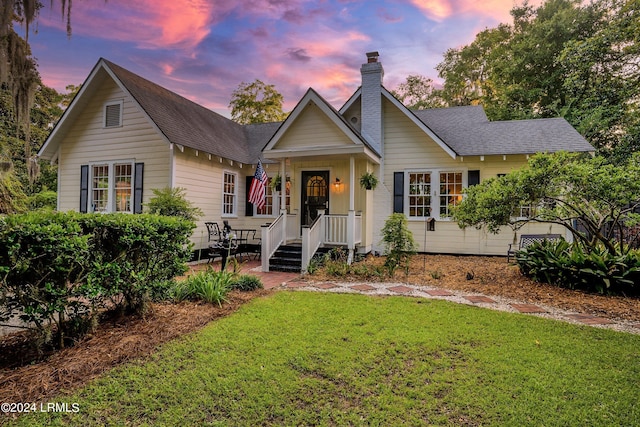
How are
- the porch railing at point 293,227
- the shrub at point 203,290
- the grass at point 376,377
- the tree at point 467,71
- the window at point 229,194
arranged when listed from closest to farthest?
1. the grass at point 376,377
2. the shrub at point 203,290
3. the porch railing at point 293,227
4. the window at point 229,194
5. the tree at point 467,71

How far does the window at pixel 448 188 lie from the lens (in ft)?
33.6

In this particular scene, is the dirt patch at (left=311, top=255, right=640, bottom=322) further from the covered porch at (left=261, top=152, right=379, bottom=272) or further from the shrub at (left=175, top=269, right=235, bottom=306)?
the shrub at (left=175, top=269, right=235, bottom=306)

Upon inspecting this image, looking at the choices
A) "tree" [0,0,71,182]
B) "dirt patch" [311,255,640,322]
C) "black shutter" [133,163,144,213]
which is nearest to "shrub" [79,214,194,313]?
"dirt patch" [311,255,640,322]

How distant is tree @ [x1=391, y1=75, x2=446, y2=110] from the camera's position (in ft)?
79.1

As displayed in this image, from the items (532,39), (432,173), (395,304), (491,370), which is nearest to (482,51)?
(532,39)

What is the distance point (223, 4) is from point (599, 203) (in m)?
10.7

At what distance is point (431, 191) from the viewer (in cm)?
1042

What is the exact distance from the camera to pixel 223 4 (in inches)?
362

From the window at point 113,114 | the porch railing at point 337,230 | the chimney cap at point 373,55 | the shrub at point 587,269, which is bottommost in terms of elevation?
the shrub at point 587,269

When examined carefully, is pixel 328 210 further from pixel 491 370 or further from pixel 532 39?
pixel 532 39

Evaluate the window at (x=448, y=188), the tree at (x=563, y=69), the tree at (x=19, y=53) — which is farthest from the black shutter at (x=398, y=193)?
the tree at (x=19, y=53)

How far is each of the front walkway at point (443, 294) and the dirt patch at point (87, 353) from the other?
2.44 m

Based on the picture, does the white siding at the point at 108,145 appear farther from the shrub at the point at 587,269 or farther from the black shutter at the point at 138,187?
the shrub at the point at 587,269

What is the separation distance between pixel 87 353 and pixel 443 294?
5.36 m
